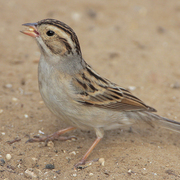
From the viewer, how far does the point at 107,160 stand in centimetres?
555

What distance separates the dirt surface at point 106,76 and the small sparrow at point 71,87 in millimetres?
456

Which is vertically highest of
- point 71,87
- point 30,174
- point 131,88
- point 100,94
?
point 131,88

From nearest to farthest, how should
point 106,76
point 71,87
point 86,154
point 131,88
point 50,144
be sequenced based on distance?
point 71,87
point 86,154
point 50,144
point 131,88
point 106,76

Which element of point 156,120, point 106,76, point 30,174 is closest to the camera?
point 30,174

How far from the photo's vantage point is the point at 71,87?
17.4ft

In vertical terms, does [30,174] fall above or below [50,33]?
below

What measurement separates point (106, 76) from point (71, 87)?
11.2ft

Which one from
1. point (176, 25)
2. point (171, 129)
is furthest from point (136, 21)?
point (171, 129)

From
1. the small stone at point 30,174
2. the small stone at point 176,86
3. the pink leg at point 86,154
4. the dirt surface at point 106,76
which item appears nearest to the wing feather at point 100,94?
the pink leg at point 86,154

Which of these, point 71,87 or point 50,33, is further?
point 71,87

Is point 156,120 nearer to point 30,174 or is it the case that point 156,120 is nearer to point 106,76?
point 106,76

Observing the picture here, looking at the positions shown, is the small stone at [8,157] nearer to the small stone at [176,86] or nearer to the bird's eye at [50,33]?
the bird's eye at [50,33]

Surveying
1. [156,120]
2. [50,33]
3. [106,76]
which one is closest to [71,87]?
[50,33]

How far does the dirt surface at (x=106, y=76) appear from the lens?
5.39 meters
